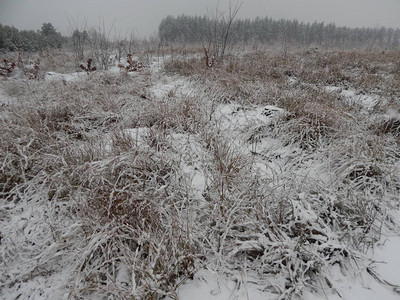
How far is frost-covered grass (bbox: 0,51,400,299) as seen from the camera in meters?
1.18

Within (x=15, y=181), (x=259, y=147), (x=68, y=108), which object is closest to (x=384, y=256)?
(x=259, y=147)

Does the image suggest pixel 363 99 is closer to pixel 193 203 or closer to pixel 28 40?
pixel 193 203

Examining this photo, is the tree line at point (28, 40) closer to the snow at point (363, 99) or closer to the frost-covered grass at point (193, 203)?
the frost-covered grass at point (193, 203)

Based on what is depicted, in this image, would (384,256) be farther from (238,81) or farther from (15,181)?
(238,81)

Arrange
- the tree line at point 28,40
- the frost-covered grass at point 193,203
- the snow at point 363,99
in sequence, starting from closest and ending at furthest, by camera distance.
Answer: the frost-covered grass at point 193,203
the snow at point 363,99
the tree line at point 28,40

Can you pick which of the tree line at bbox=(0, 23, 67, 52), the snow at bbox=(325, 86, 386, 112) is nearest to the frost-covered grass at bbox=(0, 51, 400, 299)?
the snow at bbox=(325, 86, 386, 112)

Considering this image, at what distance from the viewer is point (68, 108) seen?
3.09 m

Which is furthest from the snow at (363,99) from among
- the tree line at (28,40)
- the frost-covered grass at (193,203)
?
the tree line at (28,40)

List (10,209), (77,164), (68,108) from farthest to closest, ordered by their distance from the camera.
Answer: (68,108)
(77,164)
(10,209)

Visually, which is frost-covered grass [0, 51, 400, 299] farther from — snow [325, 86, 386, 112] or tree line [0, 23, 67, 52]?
tree line [0, 23, 67, 52]

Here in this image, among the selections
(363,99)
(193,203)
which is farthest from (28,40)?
(363,99)

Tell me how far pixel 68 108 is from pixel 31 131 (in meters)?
0.85

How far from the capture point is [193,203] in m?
1.65

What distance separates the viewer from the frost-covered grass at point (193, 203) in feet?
3.87
